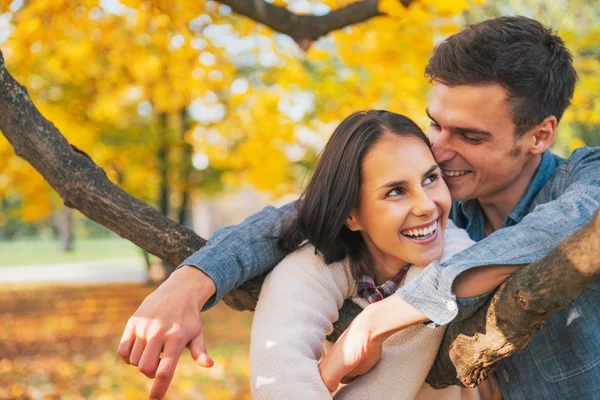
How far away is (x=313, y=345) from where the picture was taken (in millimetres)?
1719

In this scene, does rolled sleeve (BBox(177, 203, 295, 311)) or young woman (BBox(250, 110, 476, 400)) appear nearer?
young woman (BBox(250, 110, 476, 400))

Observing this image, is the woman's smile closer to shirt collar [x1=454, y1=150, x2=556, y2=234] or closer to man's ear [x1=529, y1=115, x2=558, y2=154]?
shirt collar [x1=454, y1=150, x2=556, y2=234]

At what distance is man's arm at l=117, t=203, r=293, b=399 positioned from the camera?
60.4 inches

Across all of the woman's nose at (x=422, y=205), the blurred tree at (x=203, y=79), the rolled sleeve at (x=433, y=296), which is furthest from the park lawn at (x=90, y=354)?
the rolled sleeve at (x=433, y=296)

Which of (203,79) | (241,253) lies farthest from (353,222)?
(203,79)

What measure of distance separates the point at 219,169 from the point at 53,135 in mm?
8591

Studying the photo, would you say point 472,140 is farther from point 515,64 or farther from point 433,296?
point 433,296

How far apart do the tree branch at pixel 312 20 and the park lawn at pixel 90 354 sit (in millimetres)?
3138

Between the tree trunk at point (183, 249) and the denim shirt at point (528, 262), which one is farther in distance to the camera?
the denim shirt at point (528, 262)

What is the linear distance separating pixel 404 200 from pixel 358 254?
0.25 m

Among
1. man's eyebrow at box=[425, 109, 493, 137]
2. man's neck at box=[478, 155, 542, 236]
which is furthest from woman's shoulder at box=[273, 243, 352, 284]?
man's neck at box=[478, 155, 542, 236]

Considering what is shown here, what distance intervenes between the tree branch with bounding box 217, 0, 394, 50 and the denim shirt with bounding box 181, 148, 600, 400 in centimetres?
234

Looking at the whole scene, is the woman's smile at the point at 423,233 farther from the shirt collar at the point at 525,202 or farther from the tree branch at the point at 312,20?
the tree branch at the point at 312,20

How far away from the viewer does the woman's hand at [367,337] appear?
1.55m
